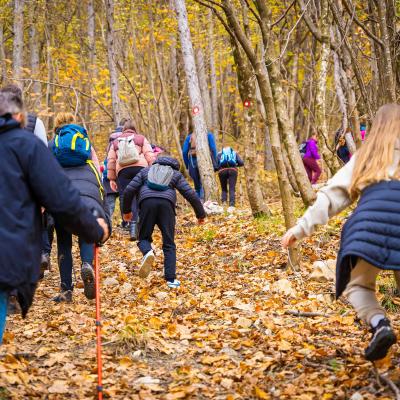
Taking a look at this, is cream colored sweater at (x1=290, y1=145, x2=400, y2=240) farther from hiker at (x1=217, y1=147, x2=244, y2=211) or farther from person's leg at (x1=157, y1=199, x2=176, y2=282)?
hiker at (x1=217, y1=147, x2=244, y2=211)

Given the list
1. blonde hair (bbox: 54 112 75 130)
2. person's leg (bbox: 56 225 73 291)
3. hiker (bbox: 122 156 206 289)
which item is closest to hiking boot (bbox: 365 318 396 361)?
person's leg (bbox: 56 225 73 291)

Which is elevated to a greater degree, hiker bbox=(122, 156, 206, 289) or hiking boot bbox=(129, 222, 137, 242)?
hiker bbox=(122, 156, 206, 289)

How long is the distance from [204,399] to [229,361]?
80cm

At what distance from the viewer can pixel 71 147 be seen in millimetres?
7281

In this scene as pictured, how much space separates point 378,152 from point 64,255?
176 inches

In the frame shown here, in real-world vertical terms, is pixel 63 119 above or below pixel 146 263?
above

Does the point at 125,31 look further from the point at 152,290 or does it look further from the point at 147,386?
the point at 147,386

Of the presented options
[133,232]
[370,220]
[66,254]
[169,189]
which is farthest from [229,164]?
[370,220]

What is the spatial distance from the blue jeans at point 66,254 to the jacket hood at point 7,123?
3845 mm

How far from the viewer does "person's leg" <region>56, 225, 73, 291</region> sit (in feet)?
24.2

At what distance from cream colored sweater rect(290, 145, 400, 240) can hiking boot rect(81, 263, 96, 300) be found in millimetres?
3336

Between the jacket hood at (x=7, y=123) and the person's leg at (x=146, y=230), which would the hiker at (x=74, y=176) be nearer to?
the person's leg at (x=146, y=230)

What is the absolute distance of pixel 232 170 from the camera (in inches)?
621

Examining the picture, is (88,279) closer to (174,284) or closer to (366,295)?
(174,284)
